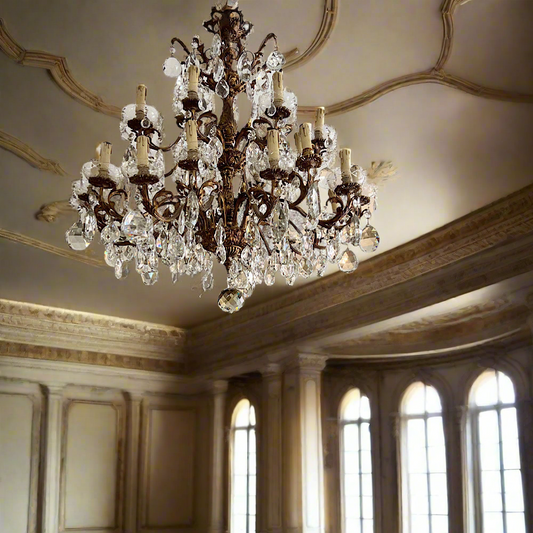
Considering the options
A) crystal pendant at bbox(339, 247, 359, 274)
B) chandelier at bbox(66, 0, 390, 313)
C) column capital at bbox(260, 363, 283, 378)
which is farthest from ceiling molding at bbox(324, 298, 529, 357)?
chandelier at bbox(66, 0, 390, 313)

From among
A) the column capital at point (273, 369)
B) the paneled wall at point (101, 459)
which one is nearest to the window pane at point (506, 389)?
the column capital at point (273, 369)

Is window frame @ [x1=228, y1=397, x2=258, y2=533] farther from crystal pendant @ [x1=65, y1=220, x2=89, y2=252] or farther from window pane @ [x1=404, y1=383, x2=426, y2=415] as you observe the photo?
crystal pendant @ [x1=65, y1=220, x2=89, y2=252]

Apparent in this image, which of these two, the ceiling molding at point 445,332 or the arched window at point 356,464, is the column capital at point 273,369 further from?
the arched window at point 356,464

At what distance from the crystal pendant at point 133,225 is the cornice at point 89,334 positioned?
18.7 feet

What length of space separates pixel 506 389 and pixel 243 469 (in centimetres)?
373

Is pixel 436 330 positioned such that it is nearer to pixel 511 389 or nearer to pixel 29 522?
pixel 511 389

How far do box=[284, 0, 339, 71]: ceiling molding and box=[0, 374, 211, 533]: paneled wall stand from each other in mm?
6118

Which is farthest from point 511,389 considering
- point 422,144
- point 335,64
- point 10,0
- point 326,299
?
point 10,0

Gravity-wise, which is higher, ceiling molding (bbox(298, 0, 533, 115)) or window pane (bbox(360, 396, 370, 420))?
ceiling molding (bbox(298, 0, 533, 115))

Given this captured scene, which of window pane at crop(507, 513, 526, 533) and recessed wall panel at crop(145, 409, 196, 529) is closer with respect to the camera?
window pane at crop(507, 513, 526, 533)

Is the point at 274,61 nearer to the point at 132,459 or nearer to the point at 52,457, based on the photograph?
the point at 52,457

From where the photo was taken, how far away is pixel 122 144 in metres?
5.23

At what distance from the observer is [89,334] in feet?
30.6

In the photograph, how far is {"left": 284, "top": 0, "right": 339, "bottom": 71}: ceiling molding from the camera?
12.6 feet
